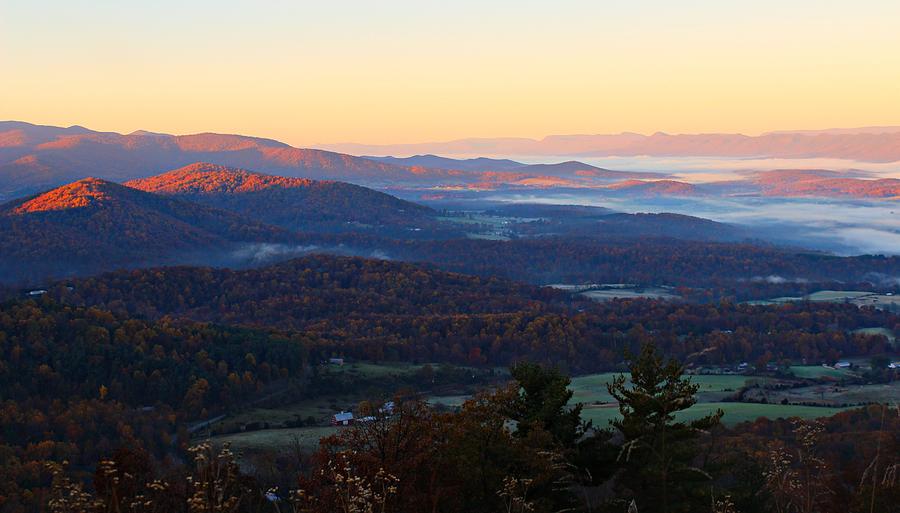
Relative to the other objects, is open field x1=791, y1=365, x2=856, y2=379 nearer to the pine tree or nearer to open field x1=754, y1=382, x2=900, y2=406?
open field x1=754, y1=382, x2=900, y2=406

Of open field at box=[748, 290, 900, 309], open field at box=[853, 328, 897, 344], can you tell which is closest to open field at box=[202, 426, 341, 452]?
open field at box=[853, 328, 897, 344]

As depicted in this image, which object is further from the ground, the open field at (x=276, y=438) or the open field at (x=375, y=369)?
the open field at (x=276, y=438)

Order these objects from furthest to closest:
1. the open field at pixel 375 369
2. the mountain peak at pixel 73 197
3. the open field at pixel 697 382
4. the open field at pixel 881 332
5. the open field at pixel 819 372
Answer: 1. the mountain peak at pixel 73 197
2. the open field at pixel 881 332
3. the open field at pixel 819 372
4. the open field at pixel 375 369
5. the open field at pixel 697 382

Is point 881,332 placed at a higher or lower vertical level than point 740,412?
lower

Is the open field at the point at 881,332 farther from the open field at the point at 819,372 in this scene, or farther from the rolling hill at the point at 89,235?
the rolling hill at the point at 89,235

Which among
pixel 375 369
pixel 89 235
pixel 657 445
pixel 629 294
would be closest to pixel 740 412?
pixel 375 369

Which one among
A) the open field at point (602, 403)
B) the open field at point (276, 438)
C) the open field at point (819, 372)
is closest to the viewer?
the open field at point (276, 438)

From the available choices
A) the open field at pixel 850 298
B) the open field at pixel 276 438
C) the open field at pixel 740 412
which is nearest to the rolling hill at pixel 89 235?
the open field at pixel 276 438

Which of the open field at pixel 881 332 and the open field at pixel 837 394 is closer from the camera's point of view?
the open field at pixel 837 394

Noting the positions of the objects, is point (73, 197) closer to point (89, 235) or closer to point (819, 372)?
point (89, 235)

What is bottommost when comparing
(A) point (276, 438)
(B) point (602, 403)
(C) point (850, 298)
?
(C) point (850, 298)

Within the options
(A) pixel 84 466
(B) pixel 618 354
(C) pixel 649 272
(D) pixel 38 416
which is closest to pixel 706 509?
(A) pixel 84 466

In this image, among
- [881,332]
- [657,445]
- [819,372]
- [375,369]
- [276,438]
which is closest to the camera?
[657,445]
